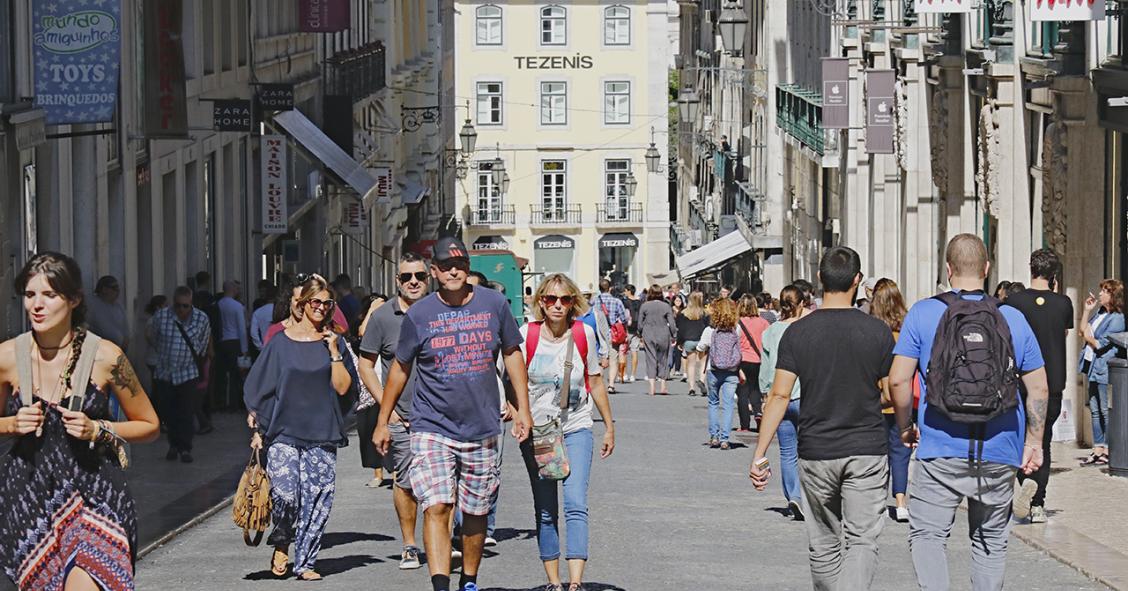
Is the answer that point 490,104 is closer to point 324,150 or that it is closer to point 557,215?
point 557,215

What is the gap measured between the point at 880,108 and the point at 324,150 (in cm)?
880

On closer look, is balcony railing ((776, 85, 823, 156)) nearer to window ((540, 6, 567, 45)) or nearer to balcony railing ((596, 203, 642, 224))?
balcony railing ((596, 203, 642, 224))

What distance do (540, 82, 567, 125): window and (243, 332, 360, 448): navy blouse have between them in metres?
68.7

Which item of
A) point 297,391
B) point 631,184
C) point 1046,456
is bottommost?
point 1046,456

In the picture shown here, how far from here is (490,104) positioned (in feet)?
263

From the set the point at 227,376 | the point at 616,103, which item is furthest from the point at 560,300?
the point at 616,103

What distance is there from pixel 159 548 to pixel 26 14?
6.79 metres

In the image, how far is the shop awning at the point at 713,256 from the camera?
2159 inches

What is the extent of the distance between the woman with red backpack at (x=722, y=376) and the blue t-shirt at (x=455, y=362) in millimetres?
10630

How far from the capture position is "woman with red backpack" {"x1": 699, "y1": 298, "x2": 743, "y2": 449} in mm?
21000

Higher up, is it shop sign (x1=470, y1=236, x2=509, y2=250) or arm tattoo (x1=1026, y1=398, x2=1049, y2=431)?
arm tattoo (x1=1026, y1=398, x2=1049, y2=431)

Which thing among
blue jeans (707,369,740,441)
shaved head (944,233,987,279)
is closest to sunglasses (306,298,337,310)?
shaved head (944,233,987,279)

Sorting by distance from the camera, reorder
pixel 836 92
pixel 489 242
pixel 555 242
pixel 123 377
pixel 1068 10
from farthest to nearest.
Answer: pixel 555 242 → pixel 489 242 → pixel 836 92 → pixel 1068 10 → pixel 123 377

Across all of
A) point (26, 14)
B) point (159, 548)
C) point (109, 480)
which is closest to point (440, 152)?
point (26, 14)
